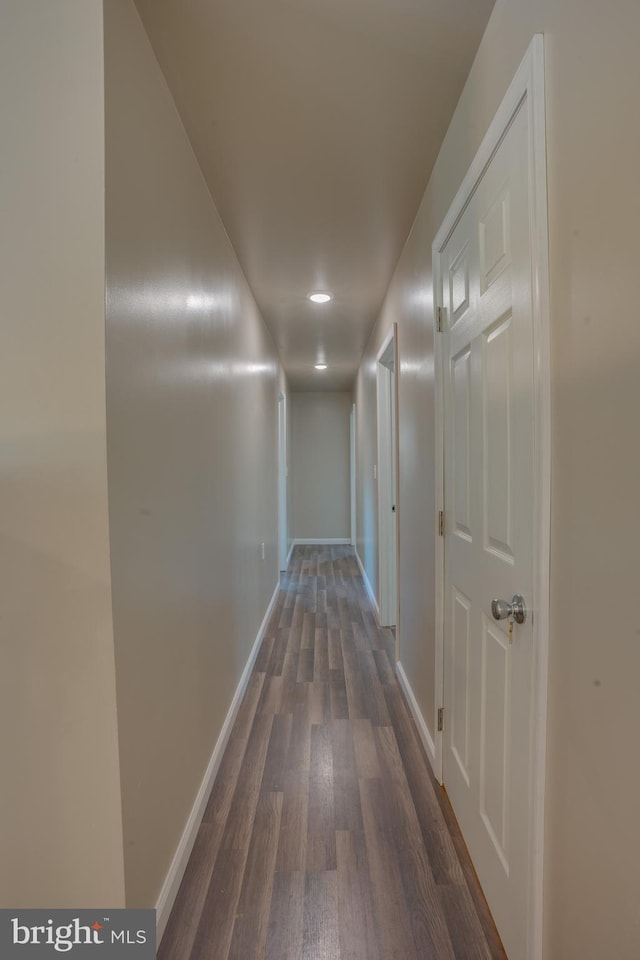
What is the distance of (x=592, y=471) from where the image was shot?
2.67 feet

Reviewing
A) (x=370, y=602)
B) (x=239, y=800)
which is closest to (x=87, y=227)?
(x=239, y=800)

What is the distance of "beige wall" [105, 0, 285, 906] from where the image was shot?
1.07 m

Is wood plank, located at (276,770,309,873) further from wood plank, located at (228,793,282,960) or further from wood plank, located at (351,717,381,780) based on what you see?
wood plank, located at (351,717,381,780)

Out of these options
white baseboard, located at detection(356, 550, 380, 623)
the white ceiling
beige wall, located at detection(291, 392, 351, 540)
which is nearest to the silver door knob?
the white ceiling

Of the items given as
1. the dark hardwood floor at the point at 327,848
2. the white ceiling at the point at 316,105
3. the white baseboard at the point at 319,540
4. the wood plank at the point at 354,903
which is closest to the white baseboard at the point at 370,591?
the dark hardwood floor at the point at 327,848

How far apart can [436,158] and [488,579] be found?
5.15 ft

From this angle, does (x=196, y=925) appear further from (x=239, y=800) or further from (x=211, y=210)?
(x=211, y=210)

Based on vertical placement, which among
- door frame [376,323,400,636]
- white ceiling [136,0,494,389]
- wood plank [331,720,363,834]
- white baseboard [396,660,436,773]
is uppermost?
white ceiling [136,0,494,389]

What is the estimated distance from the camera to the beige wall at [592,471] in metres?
0.71

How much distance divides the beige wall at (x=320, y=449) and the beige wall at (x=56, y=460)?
20.3 ft

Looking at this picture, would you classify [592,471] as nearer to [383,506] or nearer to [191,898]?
[191,898]

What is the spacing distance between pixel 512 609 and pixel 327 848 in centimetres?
110

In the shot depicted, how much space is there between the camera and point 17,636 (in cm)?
104

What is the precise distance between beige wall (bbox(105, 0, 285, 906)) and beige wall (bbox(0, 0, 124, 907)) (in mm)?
39
